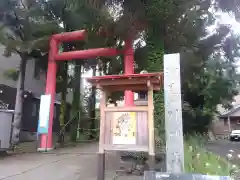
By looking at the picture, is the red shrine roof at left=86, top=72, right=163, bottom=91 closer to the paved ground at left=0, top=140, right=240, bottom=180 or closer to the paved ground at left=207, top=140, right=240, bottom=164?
the paved ground at left=0, top=140, right=240, bottom=180

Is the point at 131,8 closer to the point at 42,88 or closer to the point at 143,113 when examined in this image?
the point at 143,113

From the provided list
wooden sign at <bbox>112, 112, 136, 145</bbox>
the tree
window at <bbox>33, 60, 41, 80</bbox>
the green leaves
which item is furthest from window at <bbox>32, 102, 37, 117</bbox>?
wooden sign at <bbox>112, 112, 136, 145</bbox>

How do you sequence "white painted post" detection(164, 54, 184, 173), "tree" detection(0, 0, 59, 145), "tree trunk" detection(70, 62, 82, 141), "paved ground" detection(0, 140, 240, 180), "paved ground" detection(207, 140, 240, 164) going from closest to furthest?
1. "white painted post" detection(164, 54, 184, 173)
2. "paved ground" detection(0, 140, 240, 180)
3. "paved ground" detection(207, 140, 240, 164)
4. "tree" detection(0, 0, 59, 145)
5. "tree trunk" detection(70, 62, 82, 141)

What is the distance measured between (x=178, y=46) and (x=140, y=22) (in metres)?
2.64

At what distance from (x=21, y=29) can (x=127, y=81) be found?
919 cm

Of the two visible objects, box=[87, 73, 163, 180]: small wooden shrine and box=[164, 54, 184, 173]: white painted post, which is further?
box=[87, 73, 163, 180]: small wooden shrine

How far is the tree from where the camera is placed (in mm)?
12470

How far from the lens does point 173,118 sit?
499cm

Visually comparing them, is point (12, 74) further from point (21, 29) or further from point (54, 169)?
point (54, 169)

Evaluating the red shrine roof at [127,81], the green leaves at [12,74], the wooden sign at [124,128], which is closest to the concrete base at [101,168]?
the wooden sign at [124,128]

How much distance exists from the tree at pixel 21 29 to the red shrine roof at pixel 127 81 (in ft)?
23.7

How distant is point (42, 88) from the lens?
805 inches

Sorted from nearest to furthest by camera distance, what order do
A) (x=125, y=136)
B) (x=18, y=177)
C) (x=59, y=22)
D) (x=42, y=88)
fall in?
(x=125, y=136)
(x=18, y=177)
(x=59, y=22)
(x=42, y=88)

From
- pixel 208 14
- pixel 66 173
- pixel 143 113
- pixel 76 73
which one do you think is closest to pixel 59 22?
pixel 76 73
